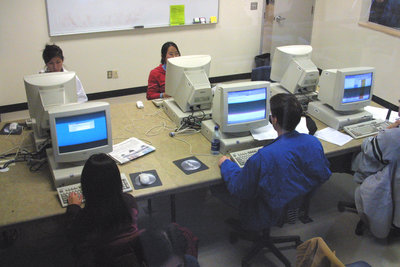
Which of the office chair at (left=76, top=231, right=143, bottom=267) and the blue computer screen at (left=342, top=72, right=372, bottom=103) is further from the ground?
the blue computer screen at (left=342, top=72, right=372, bottom=103)

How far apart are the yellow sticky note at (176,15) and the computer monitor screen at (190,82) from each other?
241 cm

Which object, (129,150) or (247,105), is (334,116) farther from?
(129,150)

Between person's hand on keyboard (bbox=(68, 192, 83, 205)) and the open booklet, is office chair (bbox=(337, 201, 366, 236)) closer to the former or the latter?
the open booklet

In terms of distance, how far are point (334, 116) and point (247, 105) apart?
2.94ft

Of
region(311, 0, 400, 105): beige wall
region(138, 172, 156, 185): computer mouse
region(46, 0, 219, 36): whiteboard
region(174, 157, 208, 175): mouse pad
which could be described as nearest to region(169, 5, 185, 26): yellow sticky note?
region(46, 0, 219, 36): whiteboard

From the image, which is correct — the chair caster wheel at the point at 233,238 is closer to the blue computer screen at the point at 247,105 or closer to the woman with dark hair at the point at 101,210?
the blue computer screen at the point at 247,105

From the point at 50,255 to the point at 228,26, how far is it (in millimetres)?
4238

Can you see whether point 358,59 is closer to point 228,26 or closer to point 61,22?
point 228,26

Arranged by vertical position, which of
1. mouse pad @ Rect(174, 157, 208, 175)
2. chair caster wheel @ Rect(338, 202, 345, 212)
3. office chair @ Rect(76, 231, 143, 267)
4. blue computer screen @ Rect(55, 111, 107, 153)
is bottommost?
chair caster wheel @ Rect(338, 202, 345, 212)

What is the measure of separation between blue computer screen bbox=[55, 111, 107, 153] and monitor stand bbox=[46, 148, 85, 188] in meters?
0.12

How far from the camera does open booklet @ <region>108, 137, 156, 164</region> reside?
2.76 metres

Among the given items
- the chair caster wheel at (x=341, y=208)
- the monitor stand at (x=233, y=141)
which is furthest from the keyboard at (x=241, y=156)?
the chair caster wheel at (x=341, y=208)

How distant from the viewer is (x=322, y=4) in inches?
240

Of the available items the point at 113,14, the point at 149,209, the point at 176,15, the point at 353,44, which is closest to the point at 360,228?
the point at 149,209
